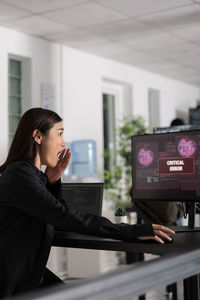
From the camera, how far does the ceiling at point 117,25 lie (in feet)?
14.1

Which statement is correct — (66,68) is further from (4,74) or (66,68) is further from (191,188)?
(191,188)

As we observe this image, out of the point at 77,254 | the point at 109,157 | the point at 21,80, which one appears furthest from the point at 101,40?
the point at 77,254

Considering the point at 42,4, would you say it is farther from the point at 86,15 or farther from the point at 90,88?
the point at 90,88

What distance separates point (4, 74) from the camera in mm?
4863

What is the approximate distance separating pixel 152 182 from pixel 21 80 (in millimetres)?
3101

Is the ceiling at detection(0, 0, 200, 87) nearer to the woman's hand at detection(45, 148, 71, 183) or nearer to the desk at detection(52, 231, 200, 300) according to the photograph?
the woman's hand at detection(45, 148, 71, 183)

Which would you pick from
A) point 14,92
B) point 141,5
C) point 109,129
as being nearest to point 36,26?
point 14,92

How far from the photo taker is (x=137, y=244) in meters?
1.80

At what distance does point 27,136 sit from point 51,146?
117 mm

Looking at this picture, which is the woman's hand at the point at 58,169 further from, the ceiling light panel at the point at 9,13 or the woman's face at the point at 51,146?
the ceiling light panel at the point at 9,13

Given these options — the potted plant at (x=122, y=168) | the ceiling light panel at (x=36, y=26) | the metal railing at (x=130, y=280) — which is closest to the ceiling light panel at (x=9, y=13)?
the ceiling light panel at (x=36, y=26)

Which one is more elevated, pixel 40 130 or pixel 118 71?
pixel 118 71

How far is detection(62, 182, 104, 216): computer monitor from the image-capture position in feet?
8.24

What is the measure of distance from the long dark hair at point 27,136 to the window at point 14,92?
10.7 ft
